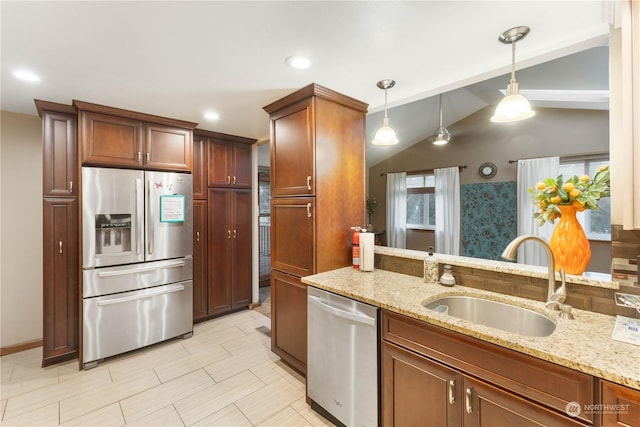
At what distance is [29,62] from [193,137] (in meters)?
1.56

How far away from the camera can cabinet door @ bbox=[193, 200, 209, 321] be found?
131 inches

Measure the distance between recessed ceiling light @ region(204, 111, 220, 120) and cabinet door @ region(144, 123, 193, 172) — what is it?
327 millimetres

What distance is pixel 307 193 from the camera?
7.21 ft

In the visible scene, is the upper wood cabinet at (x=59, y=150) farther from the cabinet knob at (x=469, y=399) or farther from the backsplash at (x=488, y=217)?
the backsplash at (x=488, y=217)

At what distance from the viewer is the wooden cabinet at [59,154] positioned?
2.46 meters

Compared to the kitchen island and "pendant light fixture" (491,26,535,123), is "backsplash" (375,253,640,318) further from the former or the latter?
"pendant light fixture" (491,26,535,123)

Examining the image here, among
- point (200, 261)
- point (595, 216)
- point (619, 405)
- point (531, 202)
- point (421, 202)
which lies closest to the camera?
point (619, 405)

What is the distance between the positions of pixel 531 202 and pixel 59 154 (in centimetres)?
597

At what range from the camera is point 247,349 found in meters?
2.80

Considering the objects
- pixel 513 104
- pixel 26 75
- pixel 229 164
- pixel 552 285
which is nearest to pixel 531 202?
pixel 513 104

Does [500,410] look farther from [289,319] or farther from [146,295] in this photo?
[146,295]

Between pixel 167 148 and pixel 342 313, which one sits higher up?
pixel 167 148

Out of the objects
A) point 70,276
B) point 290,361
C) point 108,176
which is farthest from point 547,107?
point 70,276

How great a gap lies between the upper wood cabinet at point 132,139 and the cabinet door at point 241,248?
2.88 ft
